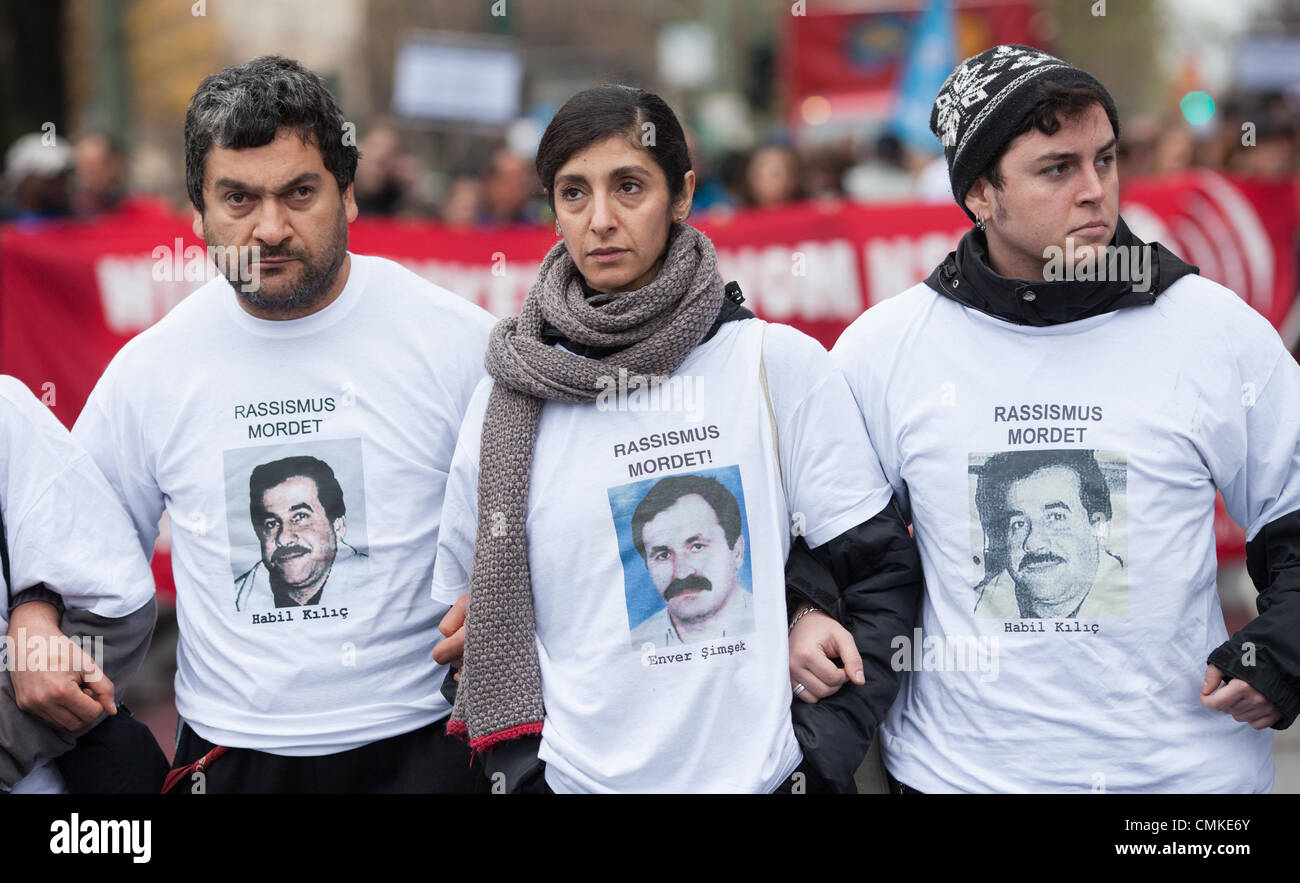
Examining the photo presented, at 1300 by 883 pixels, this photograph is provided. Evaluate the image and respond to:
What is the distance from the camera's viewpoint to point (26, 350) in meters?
7.60

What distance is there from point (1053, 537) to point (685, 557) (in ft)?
2.43

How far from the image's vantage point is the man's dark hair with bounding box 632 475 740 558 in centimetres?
299

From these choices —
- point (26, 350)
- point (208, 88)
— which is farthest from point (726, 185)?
point (208, 88)

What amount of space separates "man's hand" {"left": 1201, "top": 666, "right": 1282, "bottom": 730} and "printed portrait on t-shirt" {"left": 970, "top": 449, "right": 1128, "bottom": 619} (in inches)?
8.4

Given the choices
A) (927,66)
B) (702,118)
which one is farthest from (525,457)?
(702,118)

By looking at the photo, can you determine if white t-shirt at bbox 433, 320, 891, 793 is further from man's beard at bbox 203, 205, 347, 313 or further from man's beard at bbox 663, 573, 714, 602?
man's beard at bbox 203, 205, 347, 313

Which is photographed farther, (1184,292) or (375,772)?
(375,772)

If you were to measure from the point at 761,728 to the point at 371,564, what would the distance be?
98cm

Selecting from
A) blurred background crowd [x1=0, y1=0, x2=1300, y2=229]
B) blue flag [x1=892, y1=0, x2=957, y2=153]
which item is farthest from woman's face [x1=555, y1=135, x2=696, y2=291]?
blue flag [x1=892, y1=0, x2=957, y2=153]

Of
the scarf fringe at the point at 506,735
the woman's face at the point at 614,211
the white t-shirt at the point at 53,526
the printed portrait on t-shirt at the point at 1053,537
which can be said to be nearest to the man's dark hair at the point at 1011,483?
the printed portrait on t-shirt at the point at 1053,537

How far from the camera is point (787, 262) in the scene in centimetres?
771
